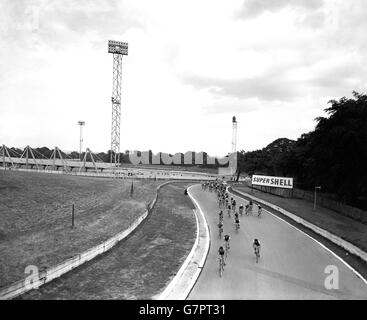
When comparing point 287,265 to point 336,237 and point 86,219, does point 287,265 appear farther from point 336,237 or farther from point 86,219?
point 86,219

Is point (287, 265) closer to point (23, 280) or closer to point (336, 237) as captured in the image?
point (336, 237)

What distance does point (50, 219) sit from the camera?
95.7 ft

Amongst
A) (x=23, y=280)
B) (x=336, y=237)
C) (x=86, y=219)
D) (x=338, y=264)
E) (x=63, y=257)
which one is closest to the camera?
(x=23, y=280)

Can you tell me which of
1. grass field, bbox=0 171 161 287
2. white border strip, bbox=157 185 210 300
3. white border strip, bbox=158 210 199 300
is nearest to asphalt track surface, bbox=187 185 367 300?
white border strip, bbox=157 185 210 300

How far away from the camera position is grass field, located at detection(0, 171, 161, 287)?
20984 mm

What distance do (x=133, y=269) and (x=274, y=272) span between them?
7292 millimetres

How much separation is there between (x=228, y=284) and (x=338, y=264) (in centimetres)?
806

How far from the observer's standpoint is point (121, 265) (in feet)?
71.1

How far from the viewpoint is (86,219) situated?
31.0 meters

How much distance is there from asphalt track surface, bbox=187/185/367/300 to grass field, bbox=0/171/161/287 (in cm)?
798
